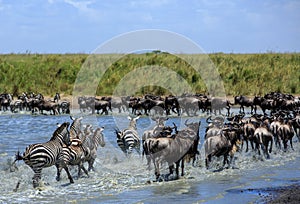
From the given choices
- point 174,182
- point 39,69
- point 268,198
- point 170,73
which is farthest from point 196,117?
point 39,69

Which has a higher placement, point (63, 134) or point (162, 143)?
point (63, 134)

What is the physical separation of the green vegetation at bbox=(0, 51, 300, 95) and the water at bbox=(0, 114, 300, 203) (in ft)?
92.6

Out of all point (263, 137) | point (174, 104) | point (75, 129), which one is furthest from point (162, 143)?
point (174, 104)

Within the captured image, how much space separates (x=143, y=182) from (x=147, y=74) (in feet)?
122

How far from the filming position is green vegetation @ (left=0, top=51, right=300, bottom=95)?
1876 inches

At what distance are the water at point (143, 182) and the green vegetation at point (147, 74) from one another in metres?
28.2

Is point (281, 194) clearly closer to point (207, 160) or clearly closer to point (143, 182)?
point (143, 182)

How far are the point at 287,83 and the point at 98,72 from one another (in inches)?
604

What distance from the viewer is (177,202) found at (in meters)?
11.7

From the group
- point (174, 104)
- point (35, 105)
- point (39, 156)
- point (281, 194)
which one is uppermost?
point (35, 105)

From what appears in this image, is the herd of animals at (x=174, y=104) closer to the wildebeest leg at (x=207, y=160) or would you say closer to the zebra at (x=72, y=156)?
the wildebeest leg at (x=207, y=160)

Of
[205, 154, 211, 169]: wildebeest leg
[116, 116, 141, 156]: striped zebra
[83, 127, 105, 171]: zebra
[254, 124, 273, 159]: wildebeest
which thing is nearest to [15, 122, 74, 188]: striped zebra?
[83, 127, 105, 171]: zebra

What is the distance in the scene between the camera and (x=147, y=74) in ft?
168

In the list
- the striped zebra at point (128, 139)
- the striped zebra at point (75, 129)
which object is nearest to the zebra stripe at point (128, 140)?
the striped zebra at point (128, 139)
